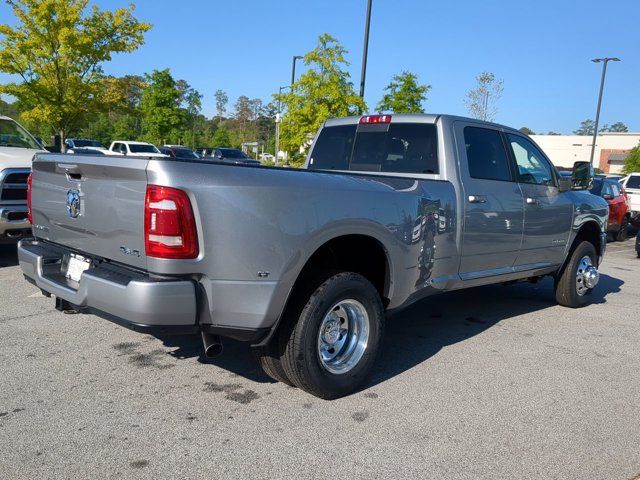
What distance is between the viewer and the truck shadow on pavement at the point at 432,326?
439 centimetres

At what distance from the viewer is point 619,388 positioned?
4246 mm

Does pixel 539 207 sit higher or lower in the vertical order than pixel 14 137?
lower

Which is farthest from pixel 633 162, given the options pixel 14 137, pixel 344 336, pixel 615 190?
pixel 344 336

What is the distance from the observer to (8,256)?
27.2 feet

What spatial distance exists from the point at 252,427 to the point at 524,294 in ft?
17.0

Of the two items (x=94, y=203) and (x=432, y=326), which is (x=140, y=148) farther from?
(x=94, y=203)

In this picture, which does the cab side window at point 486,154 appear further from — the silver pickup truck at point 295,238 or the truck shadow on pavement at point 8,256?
the truck shadow on pavement at point 8,256

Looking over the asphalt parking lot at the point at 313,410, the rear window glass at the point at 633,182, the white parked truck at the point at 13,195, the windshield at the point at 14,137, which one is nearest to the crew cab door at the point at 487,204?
the asphalt parking lot at the point at 313,410

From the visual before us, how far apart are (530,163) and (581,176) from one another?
83 centimetres

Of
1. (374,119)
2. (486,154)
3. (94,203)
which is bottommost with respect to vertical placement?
(94,203)

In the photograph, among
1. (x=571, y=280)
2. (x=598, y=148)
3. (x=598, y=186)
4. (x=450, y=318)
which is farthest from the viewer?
(x=598, y=148)

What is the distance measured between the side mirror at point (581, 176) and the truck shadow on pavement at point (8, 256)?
23.1 ft

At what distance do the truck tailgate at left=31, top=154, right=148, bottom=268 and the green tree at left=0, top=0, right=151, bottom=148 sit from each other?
18.1 meters

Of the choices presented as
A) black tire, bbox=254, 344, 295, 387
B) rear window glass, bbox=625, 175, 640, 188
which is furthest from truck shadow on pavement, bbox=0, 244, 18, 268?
rear window glass, bbox=625, 175, 640, 188
